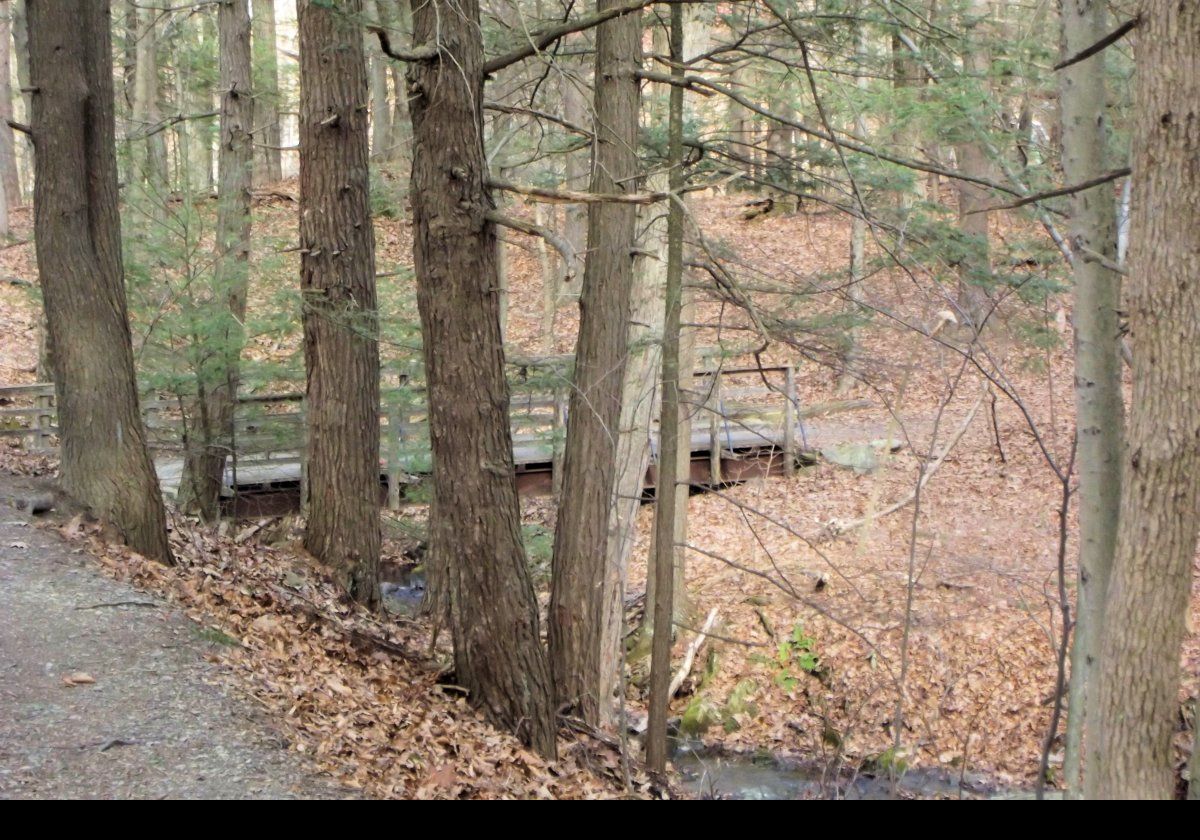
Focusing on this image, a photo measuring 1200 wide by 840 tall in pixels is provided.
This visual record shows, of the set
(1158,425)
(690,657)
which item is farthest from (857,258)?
(1158,425)

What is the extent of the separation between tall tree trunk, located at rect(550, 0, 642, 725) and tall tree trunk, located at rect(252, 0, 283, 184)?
13490 mm

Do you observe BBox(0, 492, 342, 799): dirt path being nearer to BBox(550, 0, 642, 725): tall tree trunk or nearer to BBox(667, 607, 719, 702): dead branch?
BBox(550, 0, 642, 725): tall tree trunk

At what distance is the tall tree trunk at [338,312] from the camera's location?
931 centimetres

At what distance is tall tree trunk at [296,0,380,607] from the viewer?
30.6 ft

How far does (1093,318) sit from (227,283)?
316 inches

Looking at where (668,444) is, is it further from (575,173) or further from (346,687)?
(575,173)

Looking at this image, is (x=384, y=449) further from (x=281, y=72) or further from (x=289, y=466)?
(x=281, y=72)

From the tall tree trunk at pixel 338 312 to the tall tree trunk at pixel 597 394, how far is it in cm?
228

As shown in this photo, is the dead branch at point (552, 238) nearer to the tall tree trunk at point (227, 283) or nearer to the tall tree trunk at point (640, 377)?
the tall tree trunk at point (640, 377)

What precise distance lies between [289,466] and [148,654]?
9.20 meters

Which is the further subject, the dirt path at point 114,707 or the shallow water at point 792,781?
the shallow water at point 792,781

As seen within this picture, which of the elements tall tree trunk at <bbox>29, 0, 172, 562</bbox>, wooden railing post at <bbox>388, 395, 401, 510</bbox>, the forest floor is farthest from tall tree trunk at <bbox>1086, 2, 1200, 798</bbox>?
wooden railing post at <bbox>388, 395, 401, 510</bbox>

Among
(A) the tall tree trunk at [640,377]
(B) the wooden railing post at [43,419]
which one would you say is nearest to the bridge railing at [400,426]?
(B) the wooden railing post at [43,419]
